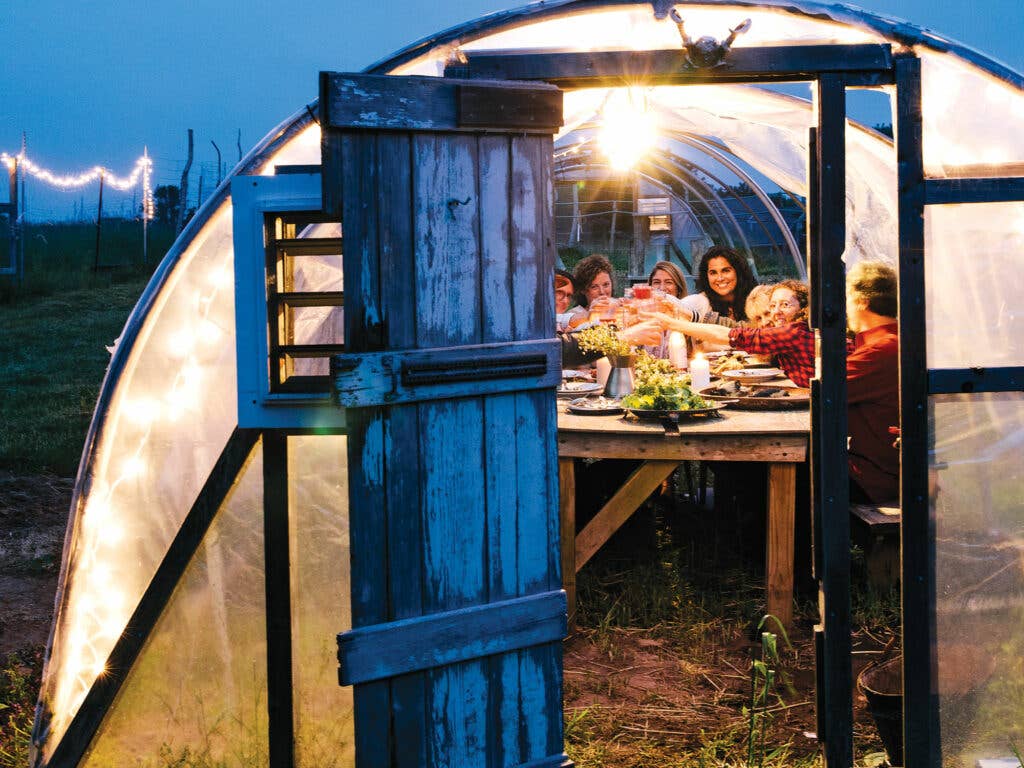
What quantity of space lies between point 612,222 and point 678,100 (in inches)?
297

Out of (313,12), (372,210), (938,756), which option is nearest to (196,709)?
(372,210)

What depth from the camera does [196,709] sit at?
3.48 m

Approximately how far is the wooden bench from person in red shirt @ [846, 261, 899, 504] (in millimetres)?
161

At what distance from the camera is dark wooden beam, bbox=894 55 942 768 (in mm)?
2988

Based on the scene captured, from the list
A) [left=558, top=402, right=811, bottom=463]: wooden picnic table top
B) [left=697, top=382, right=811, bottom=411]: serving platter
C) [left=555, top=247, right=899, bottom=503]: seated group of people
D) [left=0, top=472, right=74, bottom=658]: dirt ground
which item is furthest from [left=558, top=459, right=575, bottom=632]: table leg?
[left=0, top=472, right=74, bottom=658]: dirt ground

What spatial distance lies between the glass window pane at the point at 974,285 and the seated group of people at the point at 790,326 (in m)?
1.20

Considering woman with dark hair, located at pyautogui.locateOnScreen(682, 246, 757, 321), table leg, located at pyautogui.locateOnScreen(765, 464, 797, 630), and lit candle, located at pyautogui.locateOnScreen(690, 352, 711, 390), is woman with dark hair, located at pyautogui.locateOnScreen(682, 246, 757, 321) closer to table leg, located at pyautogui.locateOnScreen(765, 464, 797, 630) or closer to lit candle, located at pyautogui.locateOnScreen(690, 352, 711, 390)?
lit candle, located at pyautogui.locateOnScreen(690, 352, 711, 390)

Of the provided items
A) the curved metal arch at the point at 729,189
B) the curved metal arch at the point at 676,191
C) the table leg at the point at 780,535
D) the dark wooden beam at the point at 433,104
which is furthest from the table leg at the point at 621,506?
the curved metal arch at the point at 676,191

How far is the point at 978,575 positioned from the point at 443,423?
1823 mm

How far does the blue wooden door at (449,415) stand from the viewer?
102 inches

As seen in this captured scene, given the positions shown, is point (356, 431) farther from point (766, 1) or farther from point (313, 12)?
point (313, 12)

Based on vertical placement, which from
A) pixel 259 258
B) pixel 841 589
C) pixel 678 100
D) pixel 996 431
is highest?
pixel 678 100

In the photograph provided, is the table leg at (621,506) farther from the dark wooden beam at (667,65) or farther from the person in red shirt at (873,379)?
the dark wooden beam at (667,65)

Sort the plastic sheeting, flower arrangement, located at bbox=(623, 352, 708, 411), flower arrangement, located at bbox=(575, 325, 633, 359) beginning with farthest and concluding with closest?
1. flower arrangement, located at bbox=(575, 325, 633, 359)
2. flower arrangement, located at bbox=(623, 352, 708, 411)
3. the plastic sheeting
